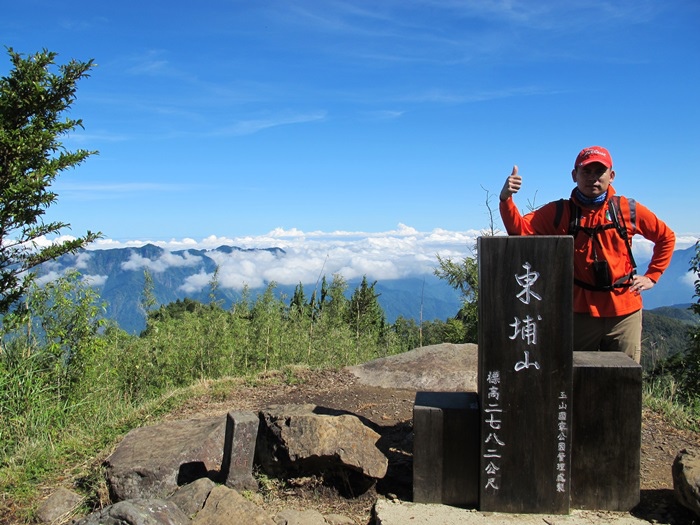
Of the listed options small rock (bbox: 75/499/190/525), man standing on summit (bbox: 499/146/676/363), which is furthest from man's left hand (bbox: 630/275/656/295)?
small rock (bbox: 75/499/190/525)

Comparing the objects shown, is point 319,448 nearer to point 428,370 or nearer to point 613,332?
point 613,332

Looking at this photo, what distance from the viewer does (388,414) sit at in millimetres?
5789

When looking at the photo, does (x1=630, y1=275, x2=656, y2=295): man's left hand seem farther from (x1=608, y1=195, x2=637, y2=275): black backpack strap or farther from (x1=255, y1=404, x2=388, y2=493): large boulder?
(x1=255, y1=404, x2=388, y2=493): large boulder

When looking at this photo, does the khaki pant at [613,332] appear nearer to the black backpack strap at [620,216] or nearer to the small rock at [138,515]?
the black backpack strap at [620,216]

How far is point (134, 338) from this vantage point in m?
8.38

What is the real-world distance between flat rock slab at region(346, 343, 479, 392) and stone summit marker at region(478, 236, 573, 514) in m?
2.86

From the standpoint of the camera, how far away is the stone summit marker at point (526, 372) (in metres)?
3.62

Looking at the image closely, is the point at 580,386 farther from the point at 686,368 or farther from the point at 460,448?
the point at 686,368

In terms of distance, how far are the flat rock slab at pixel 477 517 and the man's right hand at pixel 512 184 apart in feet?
6.85

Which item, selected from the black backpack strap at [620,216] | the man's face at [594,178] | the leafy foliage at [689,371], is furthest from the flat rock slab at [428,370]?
the man's face at [594,178]

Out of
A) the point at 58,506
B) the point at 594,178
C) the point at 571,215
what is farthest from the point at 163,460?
the point at 594,178

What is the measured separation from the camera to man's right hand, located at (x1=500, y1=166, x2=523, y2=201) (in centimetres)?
379

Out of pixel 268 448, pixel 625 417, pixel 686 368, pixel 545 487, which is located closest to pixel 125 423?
pixel 268 448

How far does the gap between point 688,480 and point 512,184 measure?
214 cm
